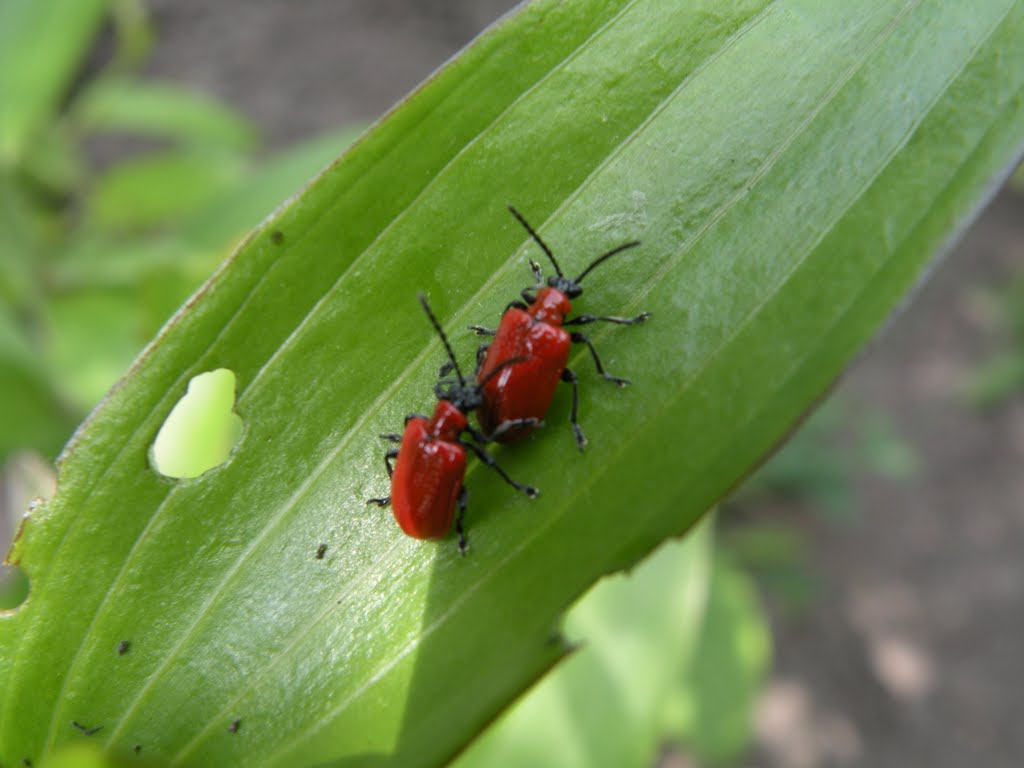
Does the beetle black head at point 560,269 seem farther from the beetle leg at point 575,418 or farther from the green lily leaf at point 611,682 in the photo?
the green lily leaf at point 611,682

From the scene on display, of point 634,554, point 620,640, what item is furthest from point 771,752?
point 634,554

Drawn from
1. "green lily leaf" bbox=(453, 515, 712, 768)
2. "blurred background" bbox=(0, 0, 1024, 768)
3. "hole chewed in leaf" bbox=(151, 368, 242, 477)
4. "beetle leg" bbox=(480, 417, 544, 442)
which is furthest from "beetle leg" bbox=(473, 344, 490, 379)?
"blurred background" bbox=(0, 0, 1024, 768)

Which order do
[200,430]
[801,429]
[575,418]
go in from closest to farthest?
1. [575,418]
2. [200,430]
3. [801,429]

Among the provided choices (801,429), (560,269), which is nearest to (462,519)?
(560,269)

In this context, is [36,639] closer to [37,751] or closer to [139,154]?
[37,751]

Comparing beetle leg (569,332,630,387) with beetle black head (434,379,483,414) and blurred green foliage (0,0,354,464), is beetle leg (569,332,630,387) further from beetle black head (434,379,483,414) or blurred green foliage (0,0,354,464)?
blurred green foliage (0,0,354,464)

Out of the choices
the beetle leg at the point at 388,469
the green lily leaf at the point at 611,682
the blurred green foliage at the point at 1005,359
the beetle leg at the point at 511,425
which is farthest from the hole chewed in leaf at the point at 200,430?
the blurred green foliage at the point at 1005,359

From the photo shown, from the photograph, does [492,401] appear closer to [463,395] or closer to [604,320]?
[463,395]
